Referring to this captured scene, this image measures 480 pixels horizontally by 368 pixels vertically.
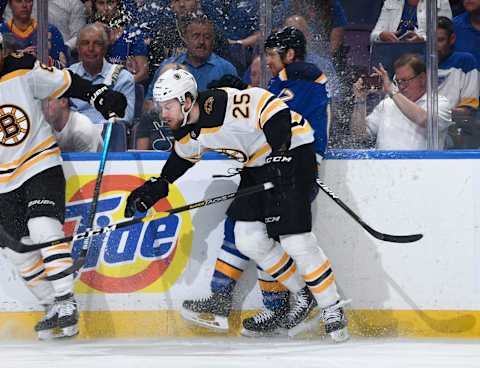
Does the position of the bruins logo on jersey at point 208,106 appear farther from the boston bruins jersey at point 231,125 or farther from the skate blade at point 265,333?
the skate blade at point 265,333

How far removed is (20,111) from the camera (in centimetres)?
476

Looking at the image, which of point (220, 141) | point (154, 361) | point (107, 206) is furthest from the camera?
point (107, 206)

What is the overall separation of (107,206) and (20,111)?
0.54 m

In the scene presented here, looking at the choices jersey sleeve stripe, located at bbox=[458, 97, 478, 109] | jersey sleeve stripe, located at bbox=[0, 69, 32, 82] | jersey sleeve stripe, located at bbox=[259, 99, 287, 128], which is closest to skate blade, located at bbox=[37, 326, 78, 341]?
jersey sleeve stripe, located at bbox=[0, 69, 32, 82]

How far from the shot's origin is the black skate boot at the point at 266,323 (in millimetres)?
4859

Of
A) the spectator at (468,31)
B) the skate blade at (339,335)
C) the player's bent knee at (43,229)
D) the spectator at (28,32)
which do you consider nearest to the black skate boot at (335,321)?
the skate blade at (339,335)

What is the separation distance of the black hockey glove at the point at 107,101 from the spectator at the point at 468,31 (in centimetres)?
148

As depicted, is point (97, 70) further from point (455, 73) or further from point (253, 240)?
point (455, 73)

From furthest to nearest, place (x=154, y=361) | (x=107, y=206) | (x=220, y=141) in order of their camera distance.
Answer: (x=107, y=206), (x=220, y=141), (x=154, y=361)

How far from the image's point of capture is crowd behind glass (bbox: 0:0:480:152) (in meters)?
4.98

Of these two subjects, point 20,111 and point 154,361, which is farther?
point 20,111

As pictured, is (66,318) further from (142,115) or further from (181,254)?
(142,115)

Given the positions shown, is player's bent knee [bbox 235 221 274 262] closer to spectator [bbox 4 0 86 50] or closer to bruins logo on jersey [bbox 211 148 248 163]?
bruins logo on jersey [bbox 211 148 248 163]

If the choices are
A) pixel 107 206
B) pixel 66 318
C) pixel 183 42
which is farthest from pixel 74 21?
pixel 66 318
